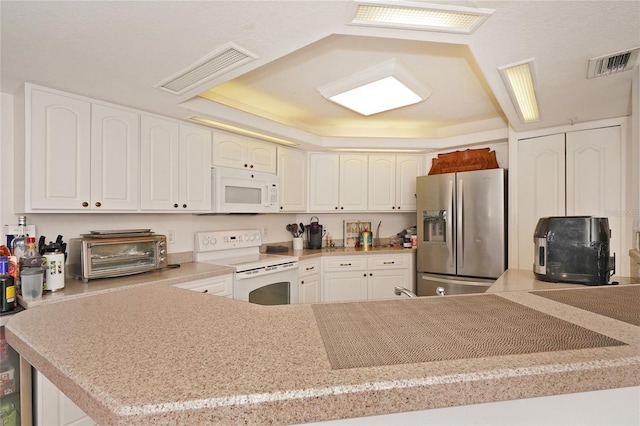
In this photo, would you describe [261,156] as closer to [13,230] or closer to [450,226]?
[13,230]

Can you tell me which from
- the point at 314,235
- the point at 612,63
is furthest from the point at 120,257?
the point at 612,63

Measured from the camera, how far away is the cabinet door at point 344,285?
3.66m

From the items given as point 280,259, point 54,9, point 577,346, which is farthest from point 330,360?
point 280,259

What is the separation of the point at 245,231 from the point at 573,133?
10.9 feet

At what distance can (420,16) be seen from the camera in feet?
4.41

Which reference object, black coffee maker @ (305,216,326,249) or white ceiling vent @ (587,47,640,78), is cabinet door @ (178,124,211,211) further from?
white ceiling vent @ (587,47,640,78)

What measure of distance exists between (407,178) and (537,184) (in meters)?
1.47

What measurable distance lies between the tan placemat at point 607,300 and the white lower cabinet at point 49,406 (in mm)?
2233

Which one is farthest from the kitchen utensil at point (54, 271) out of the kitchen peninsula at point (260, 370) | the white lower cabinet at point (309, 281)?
the white lower cabinet at point (309, 281)

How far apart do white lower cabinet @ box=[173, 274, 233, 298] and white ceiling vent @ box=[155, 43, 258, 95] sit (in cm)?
137

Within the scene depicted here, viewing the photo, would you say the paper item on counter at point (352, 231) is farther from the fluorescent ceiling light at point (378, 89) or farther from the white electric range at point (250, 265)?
the fluorescent ceiling light at point (378, 89)

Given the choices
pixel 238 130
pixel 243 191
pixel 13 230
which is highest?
pixel 238 130

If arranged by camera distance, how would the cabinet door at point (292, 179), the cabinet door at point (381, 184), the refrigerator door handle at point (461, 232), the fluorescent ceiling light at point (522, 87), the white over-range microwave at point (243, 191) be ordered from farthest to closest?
the cabinet door at point (381, 184), the cabinet door at point (292, 179), the refrigerator door handle at point (461, 232), the white over-range microwave at point (243, 191), the fluorescent ceiling light at point (522, 87)

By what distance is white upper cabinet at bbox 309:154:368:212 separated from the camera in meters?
3.94
